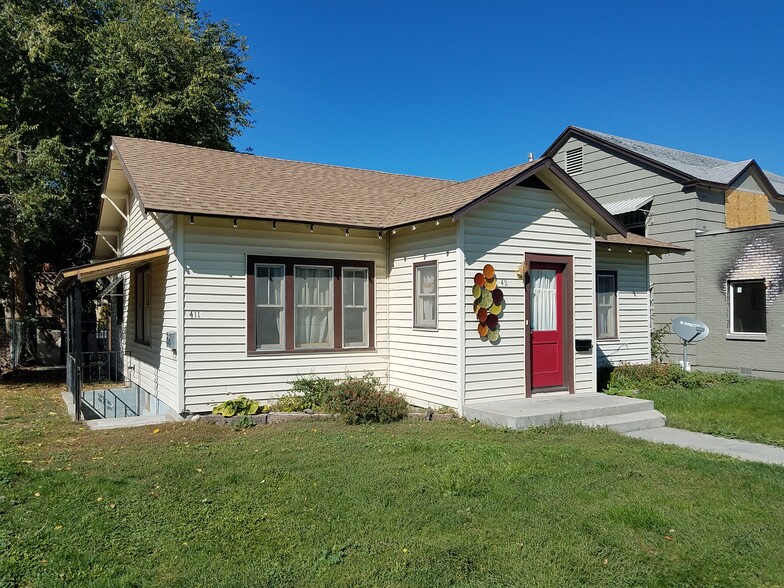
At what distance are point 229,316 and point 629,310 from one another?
9.56 meters

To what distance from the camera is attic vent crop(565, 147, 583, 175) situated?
65.3 ft

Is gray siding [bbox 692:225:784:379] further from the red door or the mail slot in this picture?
the red door

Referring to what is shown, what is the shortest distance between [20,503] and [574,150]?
18.8 metres

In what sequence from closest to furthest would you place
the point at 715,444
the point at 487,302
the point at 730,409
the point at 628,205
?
the point at 715,444
the point at 487,302
the point at 730,409
the point at 628,205

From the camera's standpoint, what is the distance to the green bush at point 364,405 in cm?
923

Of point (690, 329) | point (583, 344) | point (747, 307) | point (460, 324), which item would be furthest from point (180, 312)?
point (747, 307)

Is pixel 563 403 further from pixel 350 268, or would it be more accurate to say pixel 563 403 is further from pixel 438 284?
pixel 350 268

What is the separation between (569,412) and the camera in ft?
29.9

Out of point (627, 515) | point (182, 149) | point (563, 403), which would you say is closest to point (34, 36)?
point (182, 149)

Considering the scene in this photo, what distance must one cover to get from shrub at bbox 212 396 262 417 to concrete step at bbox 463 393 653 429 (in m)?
3.41

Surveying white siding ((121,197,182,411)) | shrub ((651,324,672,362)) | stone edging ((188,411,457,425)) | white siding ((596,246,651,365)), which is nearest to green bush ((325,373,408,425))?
stone edging ((188,411,457,425))

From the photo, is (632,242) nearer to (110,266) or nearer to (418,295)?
(418,295)

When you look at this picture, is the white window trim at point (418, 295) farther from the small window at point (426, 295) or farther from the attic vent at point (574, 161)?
the attic vent at point (574, 161)

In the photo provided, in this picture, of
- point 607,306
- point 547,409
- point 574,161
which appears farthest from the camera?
point 574,161
